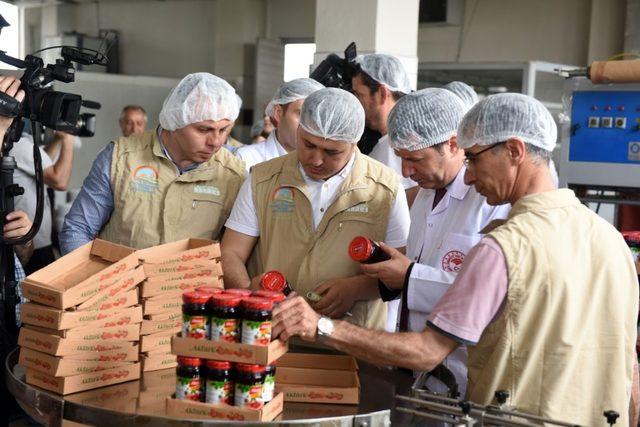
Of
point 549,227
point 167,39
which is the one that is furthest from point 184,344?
point 167,39

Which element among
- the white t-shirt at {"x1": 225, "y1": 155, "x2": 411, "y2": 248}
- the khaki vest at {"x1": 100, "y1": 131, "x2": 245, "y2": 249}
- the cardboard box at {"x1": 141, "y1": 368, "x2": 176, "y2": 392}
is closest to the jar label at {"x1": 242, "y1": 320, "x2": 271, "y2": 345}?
the cardboard box at {"x1": 141, "y1": 368, "x2": 176, "y2": 392}

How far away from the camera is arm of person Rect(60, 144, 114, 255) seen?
2889mm

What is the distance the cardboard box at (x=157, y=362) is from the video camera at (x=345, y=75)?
168 cm

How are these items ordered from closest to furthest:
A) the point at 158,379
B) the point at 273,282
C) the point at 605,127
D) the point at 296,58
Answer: the point at 158,379, the point at 273,282, the point at 605,127, the point at 296,58

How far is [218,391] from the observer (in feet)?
6.18

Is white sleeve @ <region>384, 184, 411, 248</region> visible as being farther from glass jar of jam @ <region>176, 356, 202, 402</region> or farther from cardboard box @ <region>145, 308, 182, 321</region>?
glass jar of jam @ <region>176, 356, 202, 402</region>

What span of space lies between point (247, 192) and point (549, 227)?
45.1 inches

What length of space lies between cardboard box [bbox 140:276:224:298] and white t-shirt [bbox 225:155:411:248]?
0.44 m

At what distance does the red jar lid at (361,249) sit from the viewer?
7.88 ft

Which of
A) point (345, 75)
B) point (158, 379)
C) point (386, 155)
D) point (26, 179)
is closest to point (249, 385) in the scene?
point (158, 379)

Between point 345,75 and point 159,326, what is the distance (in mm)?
1995

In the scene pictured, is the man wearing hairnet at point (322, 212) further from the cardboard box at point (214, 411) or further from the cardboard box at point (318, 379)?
the cardboard box at point (214, 411)

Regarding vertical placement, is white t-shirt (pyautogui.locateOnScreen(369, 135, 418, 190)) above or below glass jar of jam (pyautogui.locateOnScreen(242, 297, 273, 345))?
above

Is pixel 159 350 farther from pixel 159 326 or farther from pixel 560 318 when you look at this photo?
pixel 560 318
